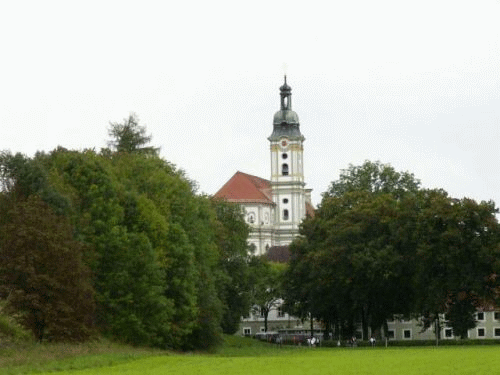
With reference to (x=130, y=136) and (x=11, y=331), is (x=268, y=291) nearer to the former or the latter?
(x=130, y=136)

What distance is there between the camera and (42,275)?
59.0m

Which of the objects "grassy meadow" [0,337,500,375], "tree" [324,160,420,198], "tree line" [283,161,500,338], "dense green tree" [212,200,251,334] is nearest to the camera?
"grassy meadow" [0,337,500,375]

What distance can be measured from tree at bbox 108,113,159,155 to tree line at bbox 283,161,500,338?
1429cm

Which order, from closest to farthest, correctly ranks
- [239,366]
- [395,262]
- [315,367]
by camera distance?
[315,367]
[239,366]
[395,262]

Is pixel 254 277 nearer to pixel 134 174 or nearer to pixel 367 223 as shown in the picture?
pixel 367 223

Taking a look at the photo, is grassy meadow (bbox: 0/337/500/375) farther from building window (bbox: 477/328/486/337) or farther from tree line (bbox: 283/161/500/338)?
building window (bbox: 477/328/486/337)

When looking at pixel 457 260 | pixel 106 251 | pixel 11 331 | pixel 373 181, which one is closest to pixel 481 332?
pixel 373 181

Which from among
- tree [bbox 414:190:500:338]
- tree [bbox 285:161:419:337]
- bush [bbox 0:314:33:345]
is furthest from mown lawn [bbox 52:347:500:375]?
tree [bbox 285:161:419:337]

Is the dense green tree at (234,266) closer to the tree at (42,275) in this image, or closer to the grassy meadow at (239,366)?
the tree at (42,275)

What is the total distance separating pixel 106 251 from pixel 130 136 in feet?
117

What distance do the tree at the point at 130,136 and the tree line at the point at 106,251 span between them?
50.7ft

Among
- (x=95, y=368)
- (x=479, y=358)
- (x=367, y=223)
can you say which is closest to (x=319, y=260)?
(x=367, y=223)

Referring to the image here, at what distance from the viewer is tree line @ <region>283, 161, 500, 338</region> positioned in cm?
8831

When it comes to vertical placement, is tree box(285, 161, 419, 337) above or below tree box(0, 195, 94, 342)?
above
